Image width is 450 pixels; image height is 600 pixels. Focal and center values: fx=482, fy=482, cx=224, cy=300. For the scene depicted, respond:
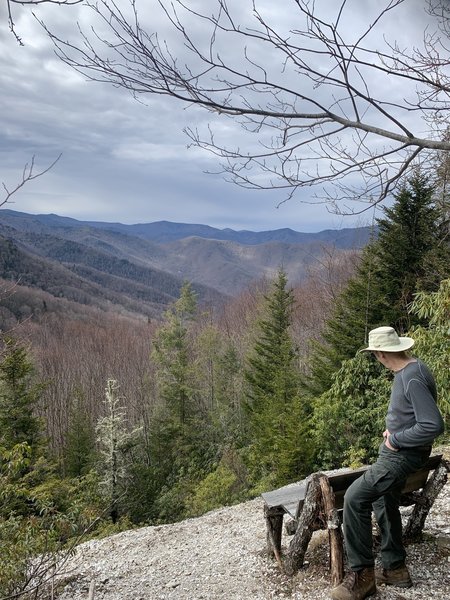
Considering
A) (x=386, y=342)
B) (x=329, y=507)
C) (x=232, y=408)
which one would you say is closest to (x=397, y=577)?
(x=329, y=507)

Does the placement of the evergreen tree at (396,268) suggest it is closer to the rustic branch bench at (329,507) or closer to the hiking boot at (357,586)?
the rustic branch bench at (329,507)

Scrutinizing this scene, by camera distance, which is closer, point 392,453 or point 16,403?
point 392,453

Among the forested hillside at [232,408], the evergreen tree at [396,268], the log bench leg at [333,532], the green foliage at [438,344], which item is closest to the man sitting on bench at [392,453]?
the log bench leg at [333,532]

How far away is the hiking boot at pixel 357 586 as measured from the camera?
3781 mm

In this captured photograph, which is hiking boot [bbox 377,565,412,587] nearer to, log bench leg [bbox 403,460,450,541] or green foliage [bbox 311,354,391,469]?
log bench leg [bbox 403,460,450,541]

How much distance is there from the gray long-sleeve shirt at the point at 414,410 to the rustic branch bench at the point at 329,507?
0.84 m

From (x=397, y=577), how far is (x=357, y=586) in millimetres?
497

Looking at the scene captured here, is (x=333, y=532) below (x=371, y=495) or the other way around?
below

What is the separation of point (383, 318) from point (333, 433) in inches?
158

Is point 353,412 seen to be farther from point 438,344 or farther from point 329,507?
point 329,507

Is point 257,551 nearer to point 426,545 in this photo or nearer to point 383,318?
point 426,545

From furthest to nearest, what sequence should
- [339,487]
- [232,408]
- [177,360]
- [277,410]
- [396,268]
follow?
[232,408], [177,360], [277,410], [396,268], [339,487]

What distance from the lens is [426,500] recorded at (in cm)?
448

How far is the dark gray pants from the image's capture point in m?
3.60
